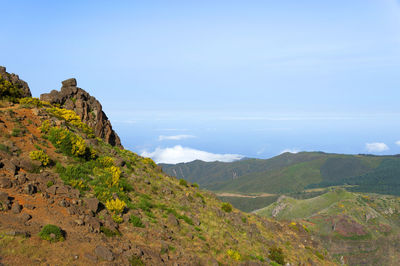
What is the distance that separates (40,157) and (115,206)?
7.09m

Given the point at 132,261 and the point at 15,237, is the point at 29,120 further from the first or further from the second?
the point at 132,261

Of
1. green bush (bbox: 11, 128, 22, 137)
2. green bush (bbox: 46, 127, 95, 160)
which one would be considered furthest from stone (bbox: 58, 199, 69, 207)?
green bush (bbox: 11, 128, 22, 137)

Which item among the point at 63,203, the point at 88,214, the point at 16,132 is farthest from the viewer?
the point at 16,132

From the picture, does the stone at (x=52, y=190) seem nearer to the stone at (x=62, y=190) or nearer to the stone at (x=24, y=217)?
the stone at (x=62, y=190)

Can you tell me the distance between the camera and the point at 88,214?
15828mm

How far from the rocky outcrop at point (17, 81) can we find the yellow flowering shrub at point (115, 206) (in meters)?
26.6

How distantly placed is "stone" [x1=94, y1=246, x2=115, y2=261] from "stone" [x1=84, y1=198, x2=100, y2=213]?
4.06m

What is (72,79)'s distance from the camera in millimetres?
43094

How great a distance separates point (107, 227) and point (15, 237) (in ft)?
16.9

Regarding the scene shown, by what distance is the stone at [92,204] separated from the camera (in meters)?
16.5

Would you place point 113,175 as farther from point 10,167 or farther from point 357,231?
point 357,231

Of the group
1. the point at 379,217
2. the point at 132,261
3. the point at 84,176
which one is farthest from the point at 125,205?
the point at 379,217

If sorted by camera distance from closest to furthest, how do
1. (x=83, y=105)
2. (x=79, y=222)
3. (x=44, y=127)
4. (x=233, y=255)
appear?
(x=79, y=222) < (x=233, y=255) < (x=44, y=127) < (x=83, y=105)

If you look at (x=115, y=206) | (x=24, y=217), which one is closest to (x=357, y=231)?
(x=115, y=206)
